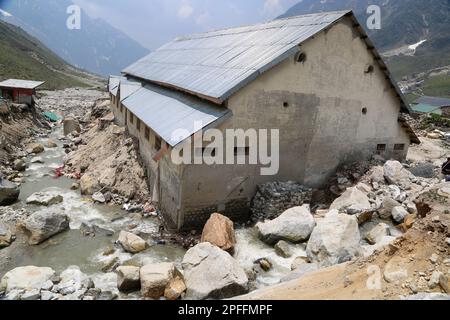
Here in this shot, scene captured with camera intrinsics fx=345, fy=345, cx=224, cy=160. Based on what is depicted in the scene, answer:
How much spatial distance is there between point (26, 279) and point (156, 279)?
331cm

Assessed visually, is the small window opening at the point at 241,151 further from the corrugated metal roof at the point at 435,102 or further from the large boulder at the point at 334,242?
the corrugated metal roof at the point at 435,102

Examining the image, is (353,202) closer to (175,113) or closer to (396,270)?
(396,270)

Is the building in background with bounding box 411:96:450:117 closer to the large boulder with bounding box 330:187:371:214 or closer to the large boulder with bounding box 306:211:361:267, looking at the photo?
the large boulder with bounding box 330:187:371:214

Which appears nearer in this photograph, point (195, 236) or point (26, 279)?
point (26, 279)

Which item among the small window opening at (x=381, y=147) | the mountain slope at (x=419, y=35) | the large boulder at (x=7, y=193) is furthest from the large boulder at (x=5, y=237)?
the mountain slope at (x=419, y=35)

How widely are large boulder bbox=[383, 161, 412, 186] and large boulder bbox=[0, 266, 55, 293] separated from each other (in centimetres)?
1269

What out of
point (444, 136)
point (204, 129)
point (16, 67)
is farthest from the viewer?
point (16, 67)

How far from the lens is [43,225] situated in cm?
1131

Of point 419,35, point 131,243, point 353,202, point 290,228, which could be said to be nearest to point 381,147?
point 353,202
